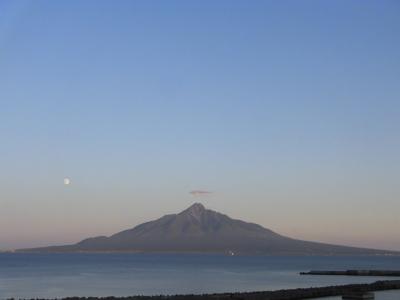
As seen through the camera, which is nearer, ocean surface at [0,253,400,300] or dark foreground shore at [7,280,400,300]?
dark foreground shore at [7,280,400,300]

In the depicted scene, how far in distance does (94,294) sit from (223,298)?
12924 millimetres

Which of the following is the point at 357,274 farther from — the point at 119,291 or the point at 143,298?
the point at 143,298

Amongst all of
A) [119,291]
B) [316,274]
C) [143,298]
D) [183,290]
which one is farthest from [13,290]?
[316,274]

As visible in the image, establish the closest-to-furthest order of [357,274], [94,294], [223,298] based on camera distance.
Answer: [223,298] < [94,294] < [357,274]

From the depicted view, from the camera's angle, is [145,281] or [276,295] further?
[145,281]

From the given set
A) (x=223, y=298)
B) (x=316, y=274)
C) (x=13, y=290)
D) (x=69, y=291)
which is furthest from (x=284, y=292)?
(x=316, y=274)

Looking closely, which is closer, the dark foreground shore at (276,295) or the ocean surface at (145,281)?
the dark foreground shore at (276,295)

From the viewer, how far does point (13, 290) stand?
157 ft

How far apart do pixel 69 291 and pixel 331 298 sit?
18.9m

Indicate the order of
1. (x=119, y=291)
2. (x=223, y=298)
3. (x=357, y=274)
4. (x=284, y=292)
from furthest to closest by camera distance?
(x=357, y=274)
(x=119, y=291)
(x=284, y=292)
(x=223, y=298)

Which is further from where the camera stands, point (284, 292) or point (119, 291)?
point (119, 291)

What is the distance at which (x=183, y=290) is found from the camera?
4753 centimetres

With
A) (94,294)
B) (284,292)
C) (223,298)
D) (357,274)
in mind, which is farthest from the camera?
(357,274)

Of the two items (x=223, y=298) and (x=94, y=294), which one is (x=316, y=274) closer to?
(x=94, y=294)
